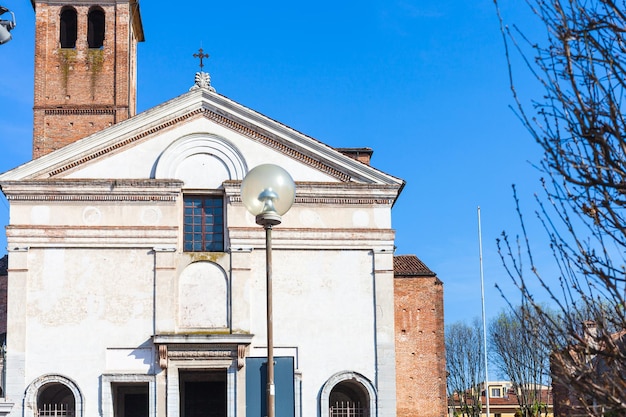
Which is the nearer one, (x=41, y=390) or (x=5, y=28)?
(x=5, y=28)

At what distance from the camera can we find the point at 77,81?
116 feet

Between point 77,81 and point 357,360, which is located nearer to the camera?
point 357,360

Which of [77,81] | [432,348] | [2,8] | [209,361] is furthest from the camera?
[77,81]

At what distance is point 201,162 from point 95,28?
35.0 ft

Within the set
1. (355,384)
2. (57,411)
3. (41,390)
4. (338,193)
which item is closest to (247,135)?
(338,193)

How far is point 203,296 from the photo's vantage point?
27.9 metres

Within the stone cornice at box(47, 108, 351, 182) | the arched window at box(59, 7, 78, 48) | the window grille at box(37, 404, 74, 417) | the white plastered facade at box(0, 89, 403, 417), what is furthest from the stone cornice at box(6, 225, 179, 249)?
the arched window at box(59, 7, 78, 48)

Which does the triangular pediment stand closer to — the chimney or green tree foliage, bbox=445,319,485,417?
the chimney

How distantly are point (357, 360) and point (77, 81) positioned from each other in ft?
48.9

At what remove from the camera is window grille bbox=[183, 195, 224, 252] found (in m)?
28.5

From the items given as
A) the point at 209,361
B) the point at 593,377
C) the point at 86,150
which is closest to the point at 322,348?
the point at 209,361

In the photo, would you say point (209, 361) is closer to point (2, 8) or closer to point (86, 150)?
point (86, 150)

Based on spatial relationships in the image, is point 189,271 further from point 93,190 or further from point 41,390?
point 41,390

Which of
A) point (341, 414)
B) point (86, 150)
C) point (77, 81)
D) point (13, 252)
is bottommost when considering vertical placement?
point (341, 414)
